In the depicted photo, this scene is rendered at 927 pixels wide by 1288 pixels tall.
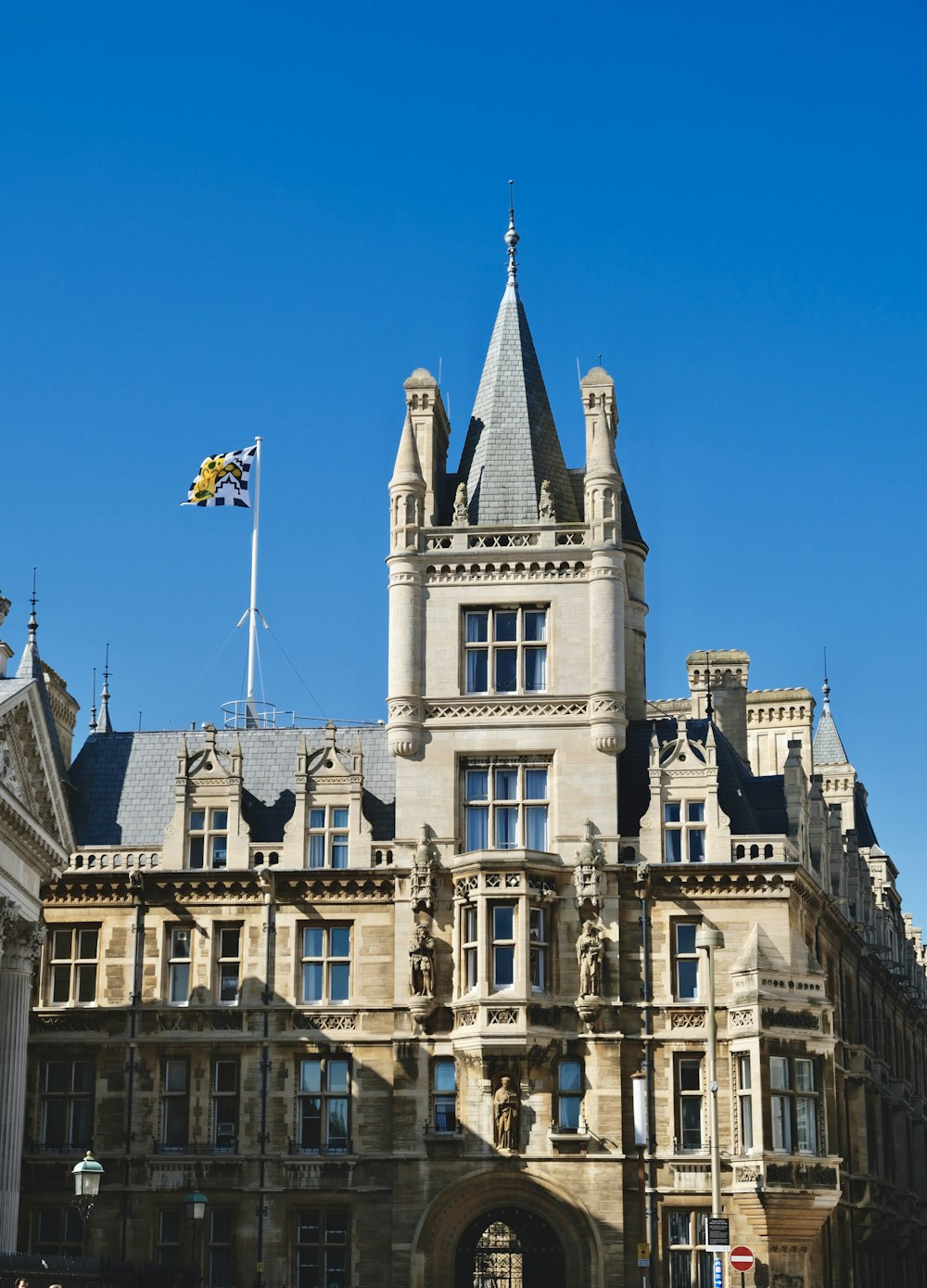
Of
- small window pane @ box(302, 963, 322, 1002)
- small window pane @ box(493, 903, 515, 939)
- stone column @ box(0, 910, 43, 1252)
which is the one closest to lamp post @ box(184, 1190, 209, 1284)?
stone column @ box(0, 910, 43, 1252)

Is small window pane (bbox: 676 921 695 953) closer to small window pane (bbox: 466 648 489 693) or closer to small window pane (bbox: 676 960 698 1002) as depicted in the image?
small window pane (bbox: 676 960 698 1002)

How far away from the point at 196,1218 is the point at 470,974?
363 inches

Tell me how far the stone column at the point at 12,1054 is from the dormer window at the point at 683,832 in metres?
16.7

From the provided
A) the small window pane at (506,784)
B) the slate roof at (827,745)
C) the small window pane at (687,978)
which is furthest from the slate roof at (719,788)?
the slate roof at (827,745)

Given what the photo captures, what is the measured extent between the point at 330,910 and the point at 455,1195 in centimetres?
829

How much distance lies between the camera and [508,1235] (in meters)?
57.0

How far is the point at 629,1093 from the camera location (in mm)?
56531

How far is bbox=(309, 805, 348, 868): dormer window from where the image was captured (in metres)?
59.7

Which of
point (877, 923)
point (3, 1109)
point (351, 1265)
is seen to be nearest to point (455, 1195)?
point (351, 1265)

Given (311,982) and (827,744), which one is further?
(827,744)

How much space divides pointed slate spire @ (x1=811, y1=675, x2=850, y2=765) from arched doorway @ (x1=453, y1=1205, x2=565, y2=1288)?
3315 centimetres

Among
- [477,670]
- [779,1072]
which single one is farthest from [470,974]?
[477,670]

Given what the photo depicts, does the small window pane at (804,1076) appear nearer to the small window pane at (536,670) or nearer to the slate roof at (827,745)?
the small window pane at (536,670)

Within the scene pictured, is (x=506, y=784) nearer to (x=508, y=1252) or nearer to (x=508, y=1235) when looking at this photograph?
(x=508, y=1235)
